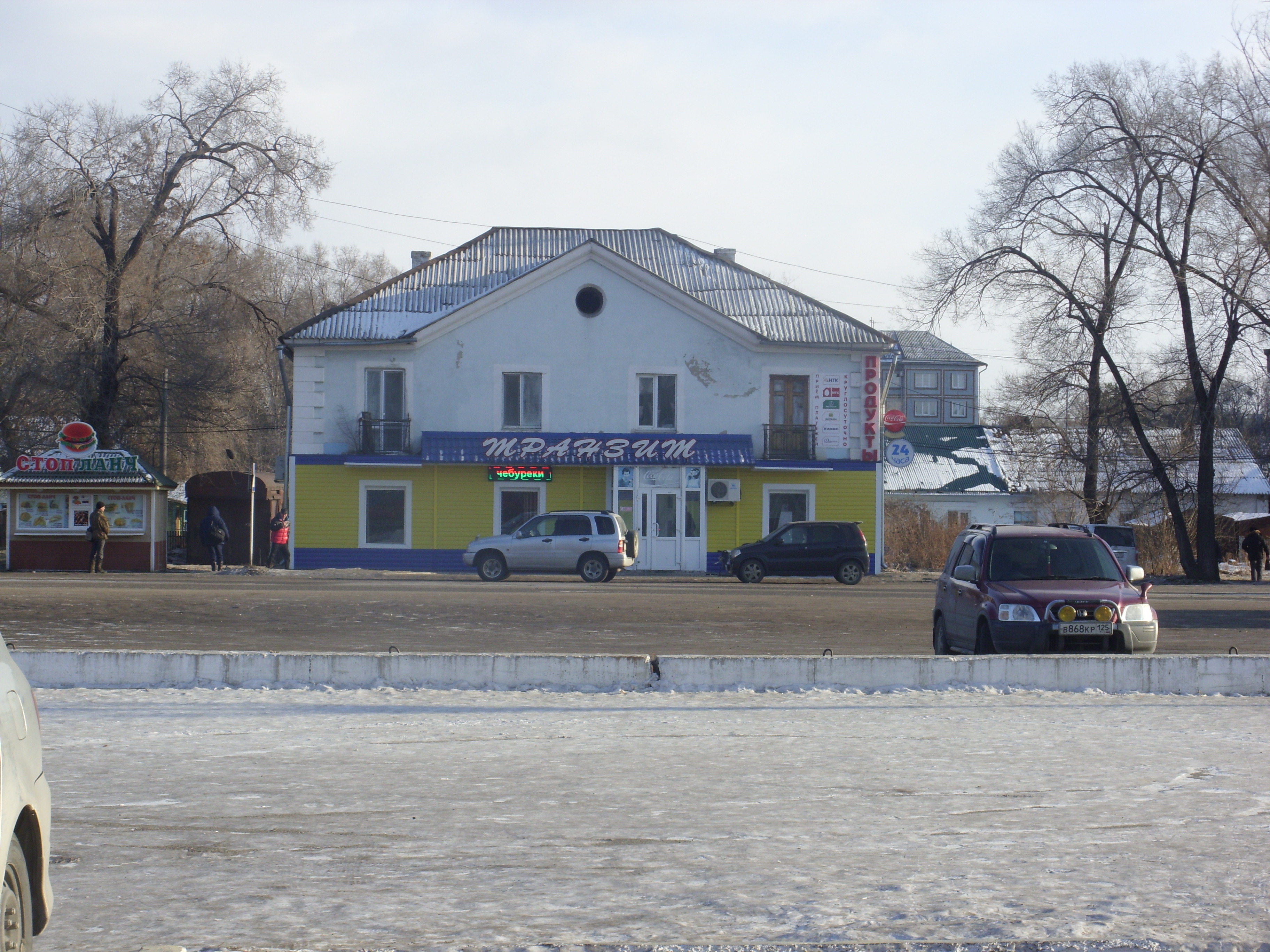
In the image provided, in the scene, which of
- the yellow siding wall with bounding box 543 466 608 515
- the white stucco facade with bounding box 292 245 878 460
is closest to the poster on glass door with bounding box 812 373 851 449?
the white stucco facade with bounding box 292 245 878 460

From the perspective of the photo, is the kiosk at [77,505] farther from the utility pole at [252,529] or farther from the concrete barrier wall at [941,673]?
the concrete barrier wall at [941,673]

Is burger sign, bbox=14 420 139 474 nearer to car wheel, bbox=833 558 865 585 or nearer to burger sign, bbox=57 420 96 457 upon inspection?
burger sign, bbox=57 420 96 457

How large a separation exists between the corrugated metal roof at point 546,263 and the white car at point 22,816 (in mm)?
32109

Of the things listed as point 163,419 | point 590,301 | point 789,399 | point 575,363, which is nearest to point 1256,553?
point 789,399

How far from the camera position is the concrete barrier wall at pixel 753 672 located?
10977mm

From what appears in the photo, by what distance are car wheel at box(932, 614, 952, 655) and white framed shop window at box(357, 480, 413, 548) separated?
23.7 metres

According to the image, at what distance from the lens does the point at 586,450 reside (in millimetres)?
35562

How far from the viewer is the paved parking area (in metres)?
14.8

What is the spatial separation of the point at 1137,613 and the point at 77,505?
29.1 metres

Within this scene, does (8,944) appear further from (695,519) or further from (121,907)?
(695,519)

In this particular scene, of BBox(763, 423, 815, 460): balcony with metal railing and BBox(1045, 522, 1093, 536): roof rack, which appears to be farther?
BBox(763, 423, 815, 460): balcony with metal railing

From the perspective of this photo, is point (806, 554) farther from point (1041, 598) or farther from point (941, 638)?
point (1041, 598)

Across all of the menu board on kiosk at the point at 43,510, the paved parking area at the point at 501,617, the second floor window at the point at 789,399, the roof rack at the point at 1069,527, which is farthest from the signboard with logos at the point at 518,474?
the roof rack at the point at 1069,527

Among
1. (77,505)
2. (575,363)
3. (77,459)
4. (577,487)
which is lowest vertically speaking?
(77,505)
